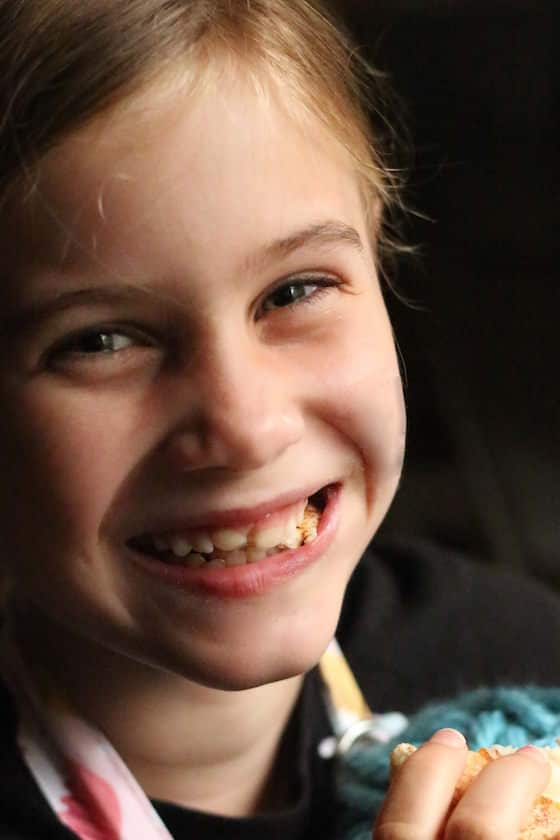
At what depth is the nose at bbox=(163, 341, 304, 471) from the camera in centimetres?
61

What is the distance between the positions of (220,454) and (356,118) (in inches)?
10.1

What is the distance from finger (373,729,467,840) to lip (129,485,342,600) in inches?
5.1

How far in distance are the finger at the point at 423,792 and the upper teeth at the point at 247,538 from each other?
0.14 metres

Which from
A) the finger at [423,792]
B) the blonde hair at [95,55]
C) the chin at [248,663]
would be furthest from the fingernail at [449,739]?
the blonde hair at [95,55]

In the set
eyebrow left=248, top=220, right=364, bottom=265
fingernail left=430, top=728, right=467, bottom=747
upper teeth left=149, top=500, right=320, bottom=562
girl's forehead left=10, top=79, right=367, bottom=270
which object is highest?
girl's forehead left=10, top=79, right=367, bottom=270

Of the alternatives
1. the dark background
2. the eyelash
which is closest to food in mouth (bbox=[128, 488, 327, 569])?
the eyelash

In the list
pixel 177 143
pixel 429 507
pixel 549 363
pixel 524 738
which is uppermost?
pixel 177 143

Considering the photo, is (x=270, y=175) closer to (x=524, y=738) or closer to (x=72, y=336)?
(x=72, y=336)

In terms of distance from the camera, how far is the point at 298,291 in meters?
0.68

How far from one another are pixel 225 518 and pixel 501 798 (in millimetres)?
198

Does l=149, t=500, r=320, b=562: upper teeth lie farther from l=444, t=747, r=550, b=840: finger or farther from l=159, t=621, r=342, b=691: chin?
l=444, t=747, r=550, b=840: finger

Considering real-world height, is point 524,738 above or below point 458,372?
below

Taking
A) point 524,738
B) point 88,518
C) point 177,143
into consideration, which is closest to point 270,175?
point 177,143

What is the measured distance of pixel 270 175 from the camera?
0.63m
